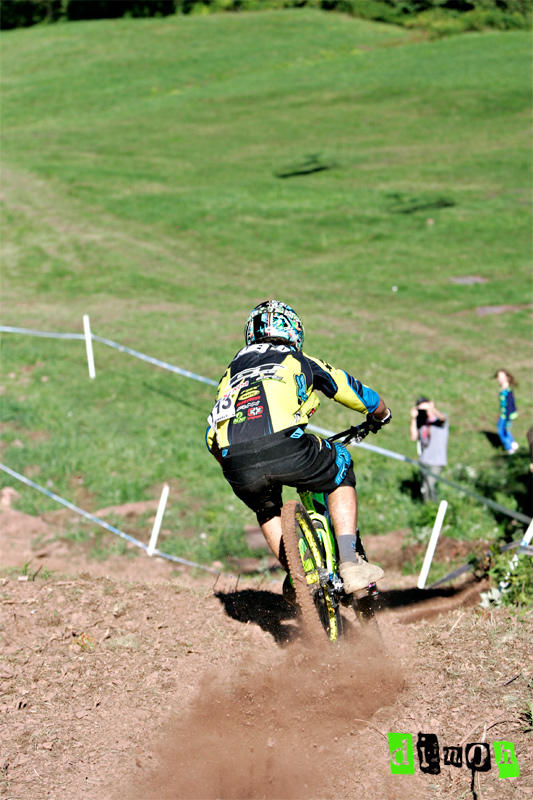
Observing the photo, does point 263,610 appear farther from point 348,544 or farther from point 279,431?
point 279,431

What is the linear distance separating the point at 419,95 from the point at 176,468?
1772 inches

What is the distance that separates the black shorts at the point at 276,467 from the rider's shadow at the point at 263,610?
1.79 m

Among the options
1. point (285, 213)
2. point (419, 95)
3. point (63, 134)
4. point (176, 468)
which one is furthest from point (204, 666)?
point (419, 95)

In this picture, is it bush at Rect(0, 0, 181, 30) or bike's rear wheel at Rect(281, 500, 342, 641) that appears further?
bush at Rect(0, 0, 181, 30)

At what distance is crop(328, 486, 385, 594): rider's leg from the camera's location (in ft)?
18.3

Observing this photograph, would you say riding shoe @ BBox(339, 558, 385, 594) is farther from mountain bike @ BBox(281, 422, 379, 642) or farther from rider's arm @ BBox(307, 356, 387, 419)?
rider's arm @ BBox(307, 356, 387, 419)

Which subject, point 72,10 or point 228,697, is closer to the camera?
point 228,697

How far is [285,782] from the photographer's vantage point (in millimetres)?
4816

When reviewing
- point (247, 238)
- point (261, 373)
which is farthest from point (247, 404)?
point (247, 238)

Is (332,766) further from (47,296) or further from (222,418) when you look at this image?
(47,296)

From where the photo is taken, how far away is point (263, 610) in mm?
7523

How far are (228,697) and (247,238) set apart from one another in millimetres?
28261

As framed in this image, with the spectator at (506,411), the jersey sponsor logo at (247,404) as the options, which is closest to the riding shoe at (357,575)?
the jersey sponsor logo at (247,404)

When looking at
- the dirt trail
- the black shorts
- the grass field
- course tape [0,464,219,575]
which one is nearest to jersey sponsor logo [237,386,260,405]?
the black shorts
